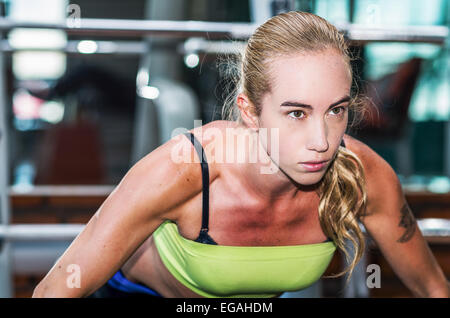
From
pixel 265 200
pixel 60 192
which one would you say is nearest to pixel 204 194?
pixel 265 200

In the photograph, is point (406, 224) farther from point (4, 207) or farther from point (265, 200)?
point (4, 207)

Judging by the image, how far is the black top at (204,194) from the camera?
2.90ft

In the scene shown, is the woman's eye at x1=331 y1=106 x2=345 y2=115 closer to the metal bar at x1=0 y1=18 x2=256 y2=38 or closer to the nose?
the nose

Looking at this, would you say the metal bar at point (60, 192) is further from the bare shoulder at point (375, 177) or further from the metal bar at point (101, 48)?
the bare shoulder at point (375, 177)

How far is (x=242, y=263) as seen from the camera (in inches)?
36.3

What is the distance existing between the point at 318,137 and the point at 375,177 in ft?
0.89

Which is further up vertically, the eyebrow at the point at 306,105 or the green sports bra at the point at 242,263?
the eyebrow at the point at 306,105

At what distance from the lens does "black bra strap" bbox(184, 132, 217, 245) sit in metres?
0.88

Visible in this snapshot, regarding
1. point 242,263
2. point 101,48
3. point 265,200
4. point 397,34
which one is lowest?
point 242,263

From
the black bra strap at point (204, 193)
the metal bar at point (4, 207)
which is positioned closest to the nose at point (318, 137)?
the black bra strap at point (204, 193)

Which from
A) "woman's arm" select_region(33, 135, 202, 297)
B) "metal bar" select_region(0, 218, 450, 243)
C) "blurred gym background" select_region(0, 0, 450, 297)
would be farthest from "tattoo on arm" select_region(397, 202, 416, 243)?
"woman's arm" select_region(33, 135, 202, 297)

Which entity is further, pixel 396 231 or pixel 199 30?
pixel 199 30
